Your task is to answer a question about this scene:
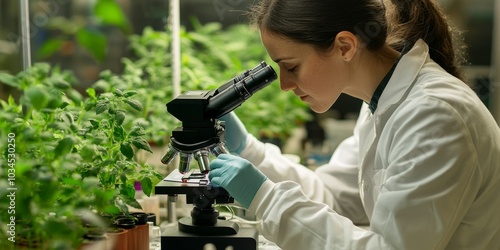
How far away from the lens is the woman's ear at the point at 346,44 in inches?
61.1

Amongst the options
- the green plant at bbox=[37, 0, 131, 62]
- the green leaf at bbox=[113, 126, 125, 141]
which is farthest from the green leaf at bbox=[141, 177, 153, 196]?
the green plant at bbox=[37, 0, 131, 62]

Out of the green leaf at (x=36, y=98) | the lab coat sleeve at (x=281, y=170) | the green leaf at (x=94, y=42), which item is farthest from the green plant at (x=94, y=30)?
the lab coat sleeve at (x=281, y=170)

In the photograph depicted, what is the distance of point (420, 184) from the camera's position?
1.33 meters

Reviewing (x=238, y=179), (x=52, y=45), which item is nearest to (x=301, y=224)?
(x=238, y=179)

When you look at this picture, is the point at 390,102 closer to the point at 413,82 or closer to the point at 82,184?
the point at 413,82

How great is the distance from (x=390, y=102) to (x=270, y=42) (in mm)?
356

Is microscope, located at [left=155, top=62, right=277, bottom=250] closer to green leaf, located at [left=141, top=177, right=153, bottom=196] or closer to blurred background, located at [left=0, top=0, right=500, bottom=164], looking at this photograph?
green leaf, located at [left=141, top=177, right=153, bottom=196]

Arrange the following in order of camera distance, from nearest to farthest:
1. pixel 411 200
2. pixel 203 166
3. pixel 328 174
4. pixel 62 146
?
1. pixel 62 146
2. pixel 411 200
3. pixel 203 166
4. pixel 328 174

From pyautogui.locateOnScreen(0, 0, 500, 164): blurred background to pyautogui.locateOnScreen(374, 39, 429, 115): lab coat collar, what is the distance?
296 mm

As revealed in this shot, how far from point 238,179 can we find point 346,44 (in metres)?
0.45

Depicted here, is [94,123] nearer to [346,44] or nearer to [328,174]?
[346,44]

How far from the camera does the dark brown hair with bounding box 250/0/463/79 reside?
1.55 meters

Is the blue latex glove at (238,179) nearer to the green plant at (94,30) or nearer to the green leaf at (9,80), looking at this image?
the green leaf at (9,80)

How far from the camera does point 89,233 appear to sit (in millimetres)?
1176
